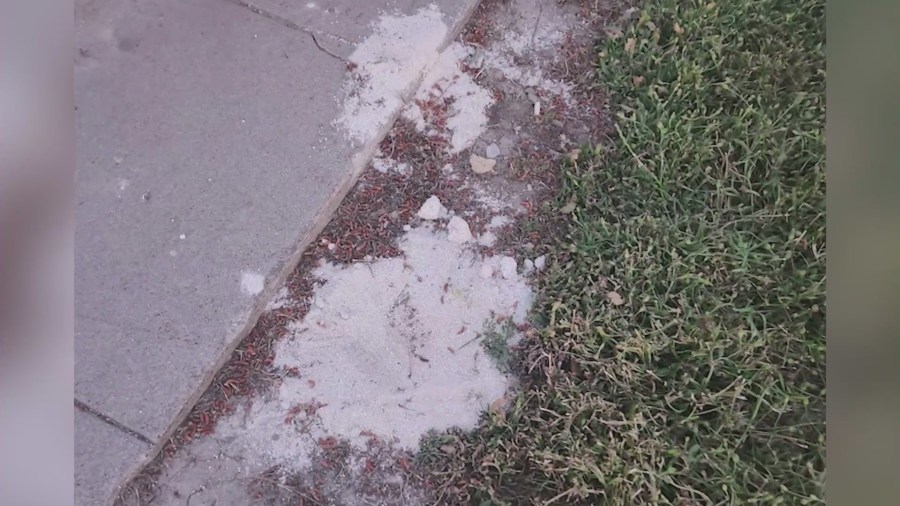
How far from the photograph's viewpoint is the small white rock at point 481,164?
99.7 inches

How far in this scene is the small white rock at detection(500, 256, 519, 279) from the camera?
2.39 m

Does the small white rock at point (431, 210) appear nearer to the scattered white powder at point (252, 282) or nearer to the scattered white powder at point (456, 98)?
the scattered white powder at point (456, 98)

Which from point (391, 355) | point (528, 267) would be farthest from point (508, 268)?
point (391, 355)

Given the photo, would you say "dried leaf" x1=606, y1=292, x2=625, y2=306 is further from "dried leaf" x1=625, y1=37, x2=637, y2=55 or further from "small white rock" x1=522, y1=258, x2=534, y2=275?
"dried leaf" x1=625, y1=37, x2=637, y2=55

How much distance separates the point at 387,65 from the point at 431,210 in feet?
1.97

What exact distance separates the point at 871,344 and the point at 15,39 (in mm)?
1224

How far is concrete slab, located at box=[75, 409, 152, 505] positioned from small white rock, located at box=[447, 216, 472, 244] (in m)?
1.19

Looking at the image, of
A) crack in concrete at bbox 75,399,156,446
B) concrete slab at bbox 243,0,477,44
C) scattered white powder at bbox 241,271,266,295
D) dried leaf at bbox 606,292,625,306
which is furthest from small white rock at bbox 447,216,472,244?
crack in concrete at bbox 75,399,156,446

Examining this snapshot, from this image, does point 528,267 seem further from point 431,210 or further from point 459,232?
point 431,210

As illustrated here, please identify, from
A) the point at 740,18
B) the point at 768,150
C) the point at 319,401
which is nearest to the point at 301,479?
the point at 319,401

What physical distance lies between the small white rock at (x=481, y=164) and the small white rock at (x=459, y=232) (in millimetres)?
216

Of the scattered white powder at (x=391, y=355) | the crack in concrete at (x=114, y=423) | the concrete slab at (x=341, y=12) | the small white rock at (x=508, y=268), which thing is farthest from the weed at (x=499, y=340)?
the concrete slab at (x=341, y=12)

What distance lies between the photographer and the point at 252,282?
2332 millimetres

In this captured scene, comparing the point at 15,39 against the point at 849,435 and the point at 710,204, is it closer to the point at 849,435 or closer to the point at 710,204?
the point at 849,435
